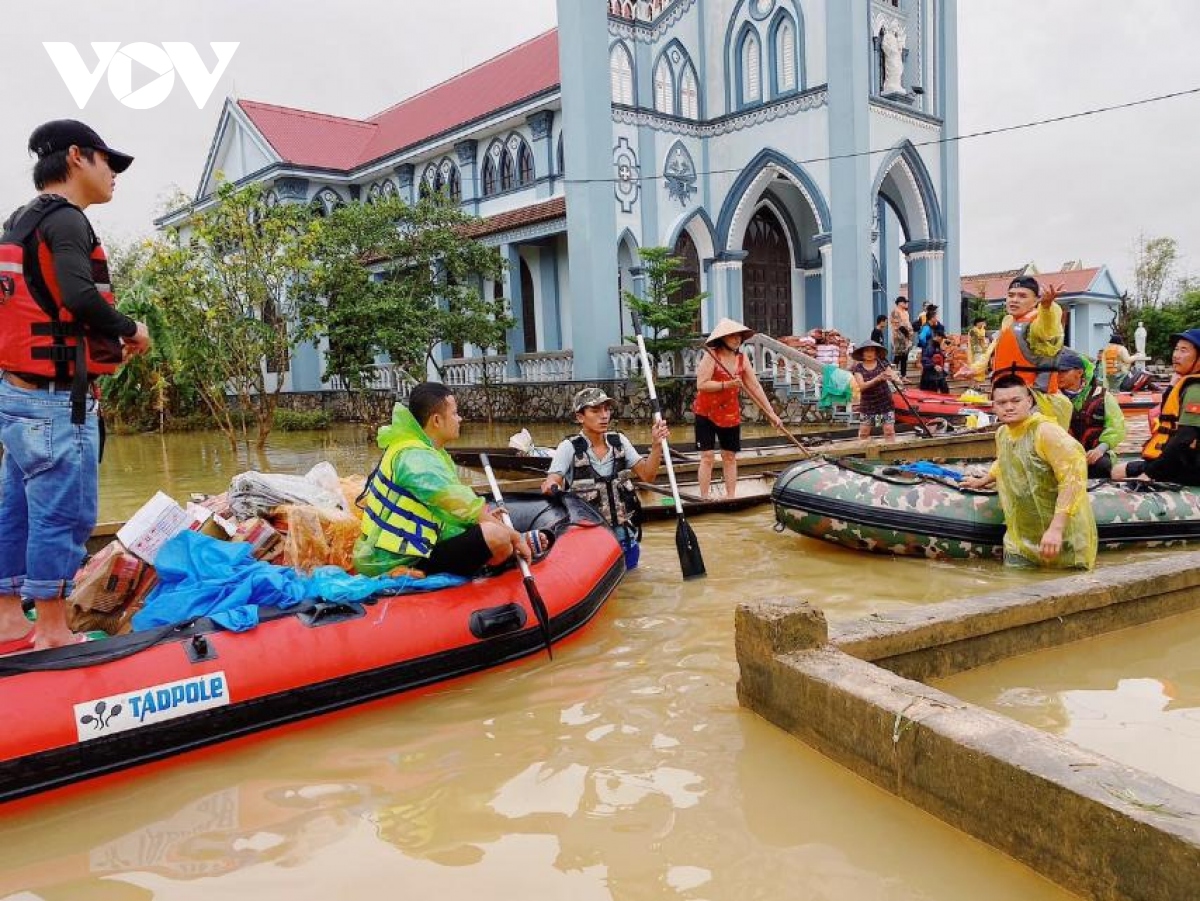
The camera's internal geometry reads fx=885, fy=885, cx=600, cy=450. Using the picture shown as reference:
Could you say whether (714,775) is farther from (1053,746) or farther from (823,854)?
(1053,746)

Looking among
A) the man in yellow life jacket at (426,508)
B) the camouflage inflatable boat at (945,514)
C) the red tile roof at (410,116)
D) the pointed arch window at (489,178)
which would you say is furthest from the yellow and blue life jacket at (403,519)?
the pointed arch window at (489,178)

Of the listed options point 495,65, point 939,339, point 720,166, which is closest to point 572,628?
point 939,339

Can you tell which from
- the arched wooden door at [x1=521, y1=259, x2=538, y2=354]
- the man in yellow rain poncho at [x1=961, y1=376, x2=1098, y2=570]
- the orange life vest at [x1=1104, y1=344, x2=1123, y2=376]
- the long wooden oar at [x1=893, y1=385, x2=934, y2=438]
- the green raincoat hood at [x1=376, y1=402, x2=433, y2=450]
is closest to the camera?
the green raincoat hood at [x1=376, y1=402, x2=433, y2=450]

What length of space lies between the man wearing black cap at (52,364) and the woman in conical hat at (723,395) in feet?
15.6

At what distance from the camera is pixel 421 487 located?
427 cm

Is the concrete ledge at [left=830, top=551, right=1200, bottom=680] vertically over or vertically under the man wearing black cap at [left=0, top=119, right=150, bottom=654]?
under

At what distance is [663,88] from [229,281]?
9.78m

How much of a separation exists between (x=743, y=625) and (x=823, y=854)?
3.42 feet

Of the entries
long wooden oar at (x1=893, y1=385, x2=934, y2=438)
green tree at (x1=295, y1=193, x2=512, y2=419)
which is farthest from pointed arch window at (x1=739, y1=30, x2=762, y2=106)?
long wooden oar at (x1=893, y1=385, x2=934, y2=438)

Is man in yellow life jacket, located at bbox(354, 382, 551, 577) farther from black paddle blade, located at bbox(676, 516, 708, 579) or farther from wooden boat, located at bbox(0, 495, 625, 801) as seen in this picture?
black paddle blade, located at bbox(676, 516, 708, 579)

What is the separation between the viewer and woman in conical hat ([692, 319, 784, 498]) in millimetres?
7461

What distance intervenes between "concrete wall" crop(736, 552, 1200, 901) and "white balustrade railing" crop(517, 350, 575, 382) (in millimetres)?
14407

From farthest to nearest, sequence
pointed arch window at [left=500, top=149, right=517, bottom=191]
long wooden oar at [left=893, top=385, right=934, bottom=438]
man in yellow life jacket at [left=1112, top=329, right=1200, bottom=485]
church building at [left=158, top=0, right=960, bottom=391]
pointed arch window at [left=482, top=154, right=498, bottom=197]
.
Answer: pointed arch window at [left=482, top=154, right=498, bottom=197] → pointed arch window at [left=500, top=149, right=517, bottom=191] → church building at [left=158, top=0, right=960, bottom=391] → long wooden oar at [left=893, top=385, right=934, bottom=438] → man in yellow life jacket at [left=1112, top=329, right=1200, bottom=485]

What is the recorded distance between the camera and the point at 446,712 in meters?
3.89
